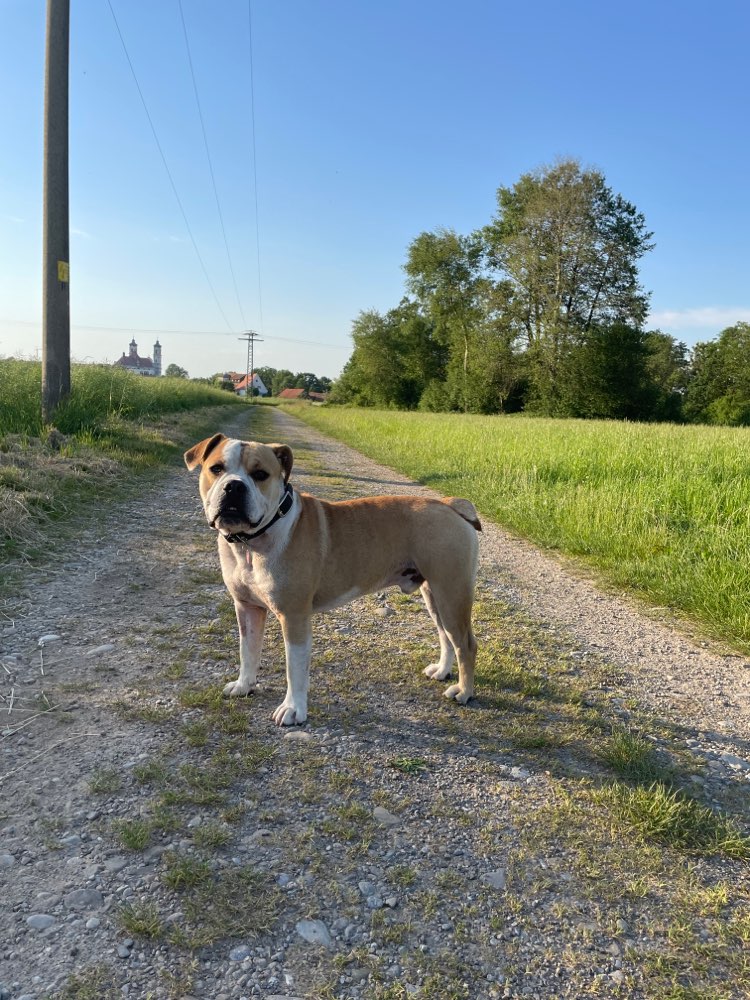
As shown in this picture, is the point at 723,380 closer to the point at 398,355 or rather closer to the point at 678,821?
the point at 398,355

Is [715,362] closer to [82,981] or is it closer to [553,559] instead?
[553,559]

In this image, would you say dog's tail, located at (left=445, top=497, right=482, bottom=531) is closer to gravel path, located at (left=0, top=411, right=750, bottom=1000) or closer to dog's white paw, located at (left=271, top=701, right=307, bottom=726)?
gravel path, located at (left=0, top=411, right=750, bottom=1000)

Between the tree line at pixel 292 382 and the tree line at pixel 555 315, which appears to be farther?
the tree line at pixel 292 382

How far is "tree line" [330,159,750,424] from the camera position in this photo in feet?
133

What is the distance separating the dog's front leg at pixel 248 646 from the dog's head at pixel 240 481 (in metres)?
0.58

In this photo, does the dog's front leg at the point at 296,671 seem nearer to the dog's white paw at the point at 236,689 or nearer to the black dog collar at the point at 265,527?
the dog's white paw at the point at 236,689

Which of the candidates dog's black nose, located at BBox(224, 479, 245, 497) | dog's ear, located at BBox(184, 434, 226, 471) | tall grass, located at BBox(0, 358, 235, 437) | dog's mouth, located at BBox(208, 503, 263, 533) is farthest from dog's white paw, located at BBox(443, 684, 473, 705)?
tall grass, located at BBox(0, 358, 235, 437)

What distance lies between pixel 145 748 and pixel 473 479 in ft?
27.7

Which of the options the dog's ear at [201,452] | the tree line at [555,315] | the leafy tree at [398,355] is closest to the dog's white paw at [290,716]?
the dog's ear at [201,452]

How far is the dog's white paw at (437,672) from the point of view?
3.63m

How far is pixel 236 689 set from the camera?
10.7ft

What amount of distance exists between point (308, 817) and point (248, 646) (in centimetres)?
115

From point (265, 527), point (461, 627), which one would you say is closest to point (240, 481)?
point (265, 527)

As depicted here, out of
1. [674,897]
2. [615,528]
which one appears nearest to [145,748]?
[674,897]
